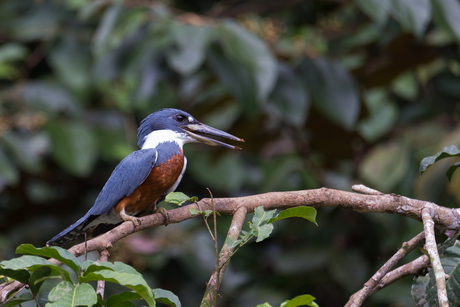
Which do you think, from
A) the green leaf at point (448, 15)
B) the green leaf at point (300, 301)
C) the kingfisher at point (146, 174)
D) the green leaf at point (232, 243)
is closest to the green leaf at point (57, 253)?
the green leaf at point (232, 243)

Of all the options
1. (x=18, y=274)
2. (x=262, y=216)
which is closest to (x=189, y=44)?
(x=262, y=216)

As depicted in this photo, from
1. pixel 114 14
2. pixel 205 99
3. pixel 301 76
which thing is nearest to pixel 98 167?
pixel 205 99

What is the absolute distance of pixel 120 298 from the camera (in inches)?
43.0

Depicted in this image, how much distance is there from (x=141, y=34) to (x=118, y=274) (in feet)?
8.15

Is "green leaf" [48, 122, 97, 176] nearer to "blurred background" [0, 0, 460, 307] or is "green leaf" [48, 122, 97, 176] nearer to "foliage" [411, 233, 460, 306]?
"blurred background" [0, 0, 460, 307]

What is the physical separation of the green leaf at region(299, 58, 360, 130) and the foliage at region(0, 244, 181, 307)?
75.8 inches

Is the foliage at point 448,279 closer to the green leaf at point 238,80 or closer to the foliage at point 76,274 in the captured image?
the foliage at point 76,274

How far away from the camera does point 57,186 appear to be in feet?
13.6

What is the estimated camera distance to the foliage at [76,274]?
0.98 m

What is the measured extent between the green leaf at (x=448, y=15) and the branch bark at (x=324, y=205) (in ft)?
5.01

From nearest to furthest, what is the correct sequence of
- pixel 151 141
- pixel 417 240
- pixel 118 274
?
pixel 118 274, pixel 417 240, pixel 151 141

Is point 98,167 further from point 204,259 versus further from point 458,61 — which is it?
point 458,61

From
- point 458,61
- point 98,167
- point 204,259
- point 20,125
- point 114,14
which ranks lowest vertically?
point 204,259

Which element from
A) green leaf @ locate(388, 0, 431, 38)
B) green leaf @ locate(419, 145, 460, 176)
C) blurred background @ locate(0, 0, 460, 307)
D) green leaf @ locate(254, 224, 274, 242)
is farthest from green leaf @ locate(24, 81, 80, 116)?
green leaf @ locate(419, 145, 460, 176)
